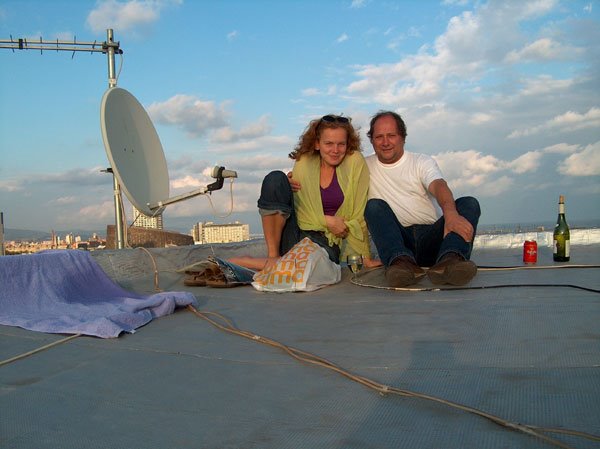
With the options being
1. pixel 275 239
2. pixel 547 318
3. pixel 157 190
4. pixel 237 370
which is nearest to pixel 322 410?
pixel 237 370

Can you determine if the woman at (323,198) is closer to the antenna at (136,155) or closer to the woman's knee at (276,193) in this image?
the woman's knee at (276,193)

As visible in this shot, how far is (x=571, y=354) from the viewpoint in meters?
1.14

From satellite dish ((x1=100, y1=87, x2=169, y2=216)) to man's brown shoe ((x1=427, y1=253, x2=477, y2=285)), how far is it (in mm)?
2683

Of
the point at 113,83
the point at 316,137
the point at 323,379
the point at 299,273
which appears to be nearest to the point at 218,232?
the point at 113,83

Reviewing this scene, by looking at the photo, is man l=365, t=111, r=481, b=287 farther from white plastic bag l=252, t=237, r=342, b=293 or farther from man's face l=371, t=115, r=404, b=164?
white plastic bag l=252, t=237, r=342, b=293

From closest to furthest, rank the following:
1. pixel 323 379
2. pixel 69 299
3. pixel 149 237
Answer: pixel 323 379 → pixel 69 299 → pixel 149 237

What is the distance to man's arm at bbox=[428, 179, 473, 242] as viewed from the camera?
240 centimetres

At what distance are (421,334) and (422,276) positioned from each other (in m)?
1.20

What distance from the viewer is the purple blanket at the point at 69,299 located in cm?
173

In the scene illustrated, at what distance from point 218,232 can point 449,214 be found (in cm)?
410

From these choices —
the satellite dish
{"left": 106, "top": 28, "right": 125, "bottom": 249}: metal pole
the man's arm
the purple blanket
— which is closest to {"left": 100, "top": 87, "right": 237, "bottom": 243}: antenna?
the satellite dish

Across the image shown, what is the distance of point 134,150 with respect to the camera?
4480 mm

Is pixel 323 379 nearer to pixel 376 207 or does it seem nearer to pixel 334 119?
pixel 376 207

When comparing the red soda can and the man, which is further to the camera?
the red soda can
